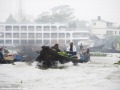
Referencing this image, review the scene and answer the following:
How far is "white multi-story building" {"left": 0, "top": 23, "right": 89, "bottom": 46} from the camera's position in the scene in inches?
2425

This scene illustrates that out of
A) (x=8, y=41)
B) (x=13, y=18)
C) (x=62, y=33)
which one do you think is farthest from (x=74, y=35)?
(x=13, y=18)

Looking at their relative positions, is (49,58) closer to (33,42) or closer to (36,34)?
(33,42)

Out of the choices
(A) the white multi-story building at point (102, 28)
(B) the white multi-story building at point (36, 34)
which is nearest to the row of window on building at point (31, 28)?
(B) the white multi-story building at point (36, 34)

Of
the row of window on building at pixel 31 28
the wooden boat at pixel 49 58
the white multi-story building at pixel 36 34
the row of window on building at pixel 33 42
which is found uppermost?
the row of window on building at pixel 31 28

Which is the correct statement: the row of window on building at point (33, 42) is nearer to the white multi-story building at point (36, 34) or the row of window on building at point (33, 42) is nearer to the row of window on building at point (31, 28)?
the white multi-story building at point (36, 34)

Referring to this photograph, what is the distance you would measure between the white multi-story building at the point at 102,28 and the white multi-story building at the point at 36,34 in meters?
9.92

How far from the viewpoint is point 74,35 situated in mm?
63312

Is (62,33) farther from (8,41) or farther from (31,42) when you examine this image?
(8,41)

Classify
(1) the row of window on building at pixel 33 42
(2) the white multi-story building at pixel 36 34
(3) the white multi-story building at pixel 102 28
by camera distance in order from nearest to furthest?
1. (1) the row of window on building at pixel 33 42
2. (2) the white multi-story building at pixel 36 34
3. (3) the white multi-story building at pixel 102 28

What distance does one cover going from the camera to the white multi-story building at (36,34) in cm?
6159

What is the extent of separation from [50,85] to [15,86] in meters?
1.49

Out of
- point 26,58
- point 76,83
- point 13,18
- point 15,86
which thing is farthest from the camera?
point 13,18

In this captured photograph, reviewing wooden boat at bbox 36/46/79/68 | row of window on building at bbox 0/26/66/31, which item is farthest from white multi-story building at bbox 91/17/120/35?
wooden boat at bbox 36/46/79/68

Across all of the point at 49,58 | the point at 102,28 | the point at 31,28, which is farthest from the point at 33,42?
the point at 49,58
